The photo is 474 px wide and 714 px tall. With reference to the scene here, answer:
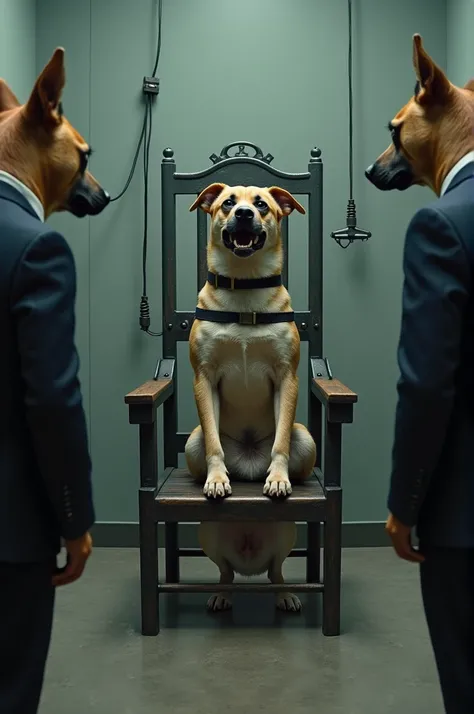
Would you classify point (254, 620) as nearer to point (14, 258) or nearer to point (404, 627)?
point (404, 627)

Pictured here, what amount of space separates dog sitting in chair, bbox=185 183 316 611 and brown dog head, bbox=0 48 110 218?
1.15m

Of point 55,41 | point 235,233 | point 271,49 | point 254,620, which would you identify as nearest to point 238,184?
point 235,233

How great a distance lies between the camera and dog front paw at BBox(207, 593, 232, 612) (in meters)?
3.07

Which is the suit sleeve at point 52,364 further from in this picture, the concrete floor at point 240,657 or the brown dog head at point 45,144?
the concrete floor at point 240,657

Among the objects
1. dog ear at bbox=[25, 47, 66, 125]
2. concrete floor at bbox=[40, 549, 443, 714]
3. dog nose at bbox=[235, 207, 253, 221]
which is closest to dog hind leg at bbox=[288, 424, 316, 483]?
concrete floor at bbox=[40, 549, 443, 714]

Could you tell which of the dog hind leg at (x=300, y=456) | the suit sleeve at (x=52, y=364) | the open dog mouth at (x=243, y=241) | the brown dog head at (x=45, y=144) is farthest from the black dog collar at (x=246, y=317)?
the suit sleeve at (x=52, y=364)

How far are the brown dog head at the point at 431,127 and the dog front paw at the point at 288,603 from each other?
187 centimetres

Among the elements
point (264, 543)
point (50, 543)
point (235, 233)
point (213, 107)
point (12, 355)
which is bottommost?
point (264, 543)

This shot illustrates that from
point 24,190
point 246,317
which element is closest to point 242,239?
point 246,317

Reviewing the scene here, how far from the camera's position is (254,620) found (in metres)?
2.97

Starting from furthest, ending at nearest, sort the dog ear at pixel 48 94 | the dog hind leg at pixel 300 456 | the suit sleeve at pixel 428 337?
the dog hind leg at pixel 300 456, the dog ear at pixel 48 94, the suit sleeve at pixel 428 337

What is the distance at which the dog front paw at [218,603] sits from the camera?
10.1 ft

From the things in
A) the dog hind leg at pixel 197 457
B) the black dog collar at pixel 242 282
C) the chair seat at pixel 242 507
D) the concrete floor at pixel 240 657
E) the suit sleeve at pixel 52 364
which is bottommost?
the concrete floor at pixel 240 657

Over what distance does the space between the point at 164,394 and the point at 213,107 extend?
151 cm
